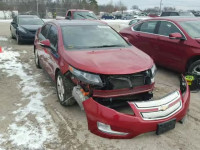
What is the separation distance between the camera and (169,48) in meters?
6.19

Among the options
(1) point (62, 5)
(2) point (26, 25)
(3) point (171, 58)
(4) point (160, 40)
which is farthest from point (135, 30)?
(1) point (62, 5)

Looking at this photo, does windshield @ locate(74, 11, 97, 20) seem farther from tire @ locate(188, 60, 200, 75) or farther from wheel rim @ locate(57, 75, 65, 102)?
wheel rim @ locate(57, 75, 65, 102)

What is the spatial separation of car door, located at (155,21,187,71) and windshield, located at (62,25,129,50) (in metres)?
1.68

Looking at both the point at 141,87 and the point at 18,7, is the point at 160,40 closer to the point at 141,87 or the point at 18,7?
Result: the point at 141,87

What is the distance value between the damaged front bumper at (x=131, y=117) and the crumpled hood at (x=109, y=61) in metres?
0.54

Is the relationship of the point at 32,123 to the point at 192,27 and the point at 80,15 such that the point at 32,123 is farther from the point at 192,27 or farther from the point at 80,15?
the point at 80,15

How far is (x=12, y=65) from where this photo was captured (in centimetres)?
743

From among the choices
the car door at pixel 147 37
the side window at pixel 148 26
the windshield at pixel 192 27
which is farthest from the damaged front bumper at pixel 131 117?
the side window at pixel 148 26

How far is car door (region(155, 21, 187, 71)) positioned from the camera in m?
5.86

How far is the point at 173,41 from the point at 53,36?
10.0ft

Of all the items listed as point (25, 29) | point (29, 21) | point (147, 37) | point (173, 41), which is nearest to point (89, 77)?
point (173, 41)

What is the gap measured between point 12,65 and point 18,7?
143 feet

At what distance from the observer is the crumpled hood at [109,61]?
351cm

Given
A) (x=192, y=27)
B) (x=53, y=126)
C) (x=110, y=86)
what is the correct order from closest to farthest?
(x=110, y=86) < (x=53, y=126) < (x=192, y=27)
